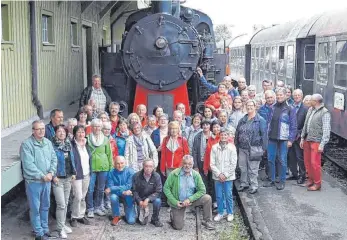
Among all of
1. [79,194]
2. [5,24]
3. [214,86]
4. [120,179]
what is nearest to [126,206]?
[120,179]

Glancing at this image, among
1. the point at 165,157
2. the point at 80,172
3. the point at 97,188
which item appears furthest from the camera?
the point at 165,157

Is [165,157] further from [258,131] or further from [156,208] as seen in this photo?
[258,131]

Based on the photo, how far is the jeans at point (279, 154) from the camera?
26.6ft

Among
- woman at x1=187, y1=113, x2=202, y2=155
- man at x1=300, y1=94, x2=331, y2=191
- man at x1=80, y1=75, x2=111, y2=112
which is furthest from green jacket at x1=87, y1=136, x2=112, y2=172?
man at x1=300, y1=94, x2=331, y2=191

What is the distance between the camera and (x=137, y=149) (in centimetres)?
695

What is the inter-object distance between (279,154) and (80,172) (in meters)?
3.42

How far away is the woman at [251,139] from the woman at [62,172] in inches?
108

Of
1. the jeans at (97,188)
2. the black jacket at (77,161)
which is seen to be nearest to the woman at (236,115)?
the jeans at (97,188)

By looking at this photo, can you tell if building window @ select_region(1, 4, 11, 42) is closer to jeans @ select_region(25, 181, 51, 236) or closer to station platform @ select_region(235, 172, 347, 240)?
jeans @ select_region(25, 181, 51, 236)

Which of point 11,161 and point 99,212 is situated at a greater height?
point 11,161

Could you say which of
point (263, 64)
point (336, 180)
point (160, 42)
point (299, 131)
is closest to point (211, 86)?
point (160, 42)

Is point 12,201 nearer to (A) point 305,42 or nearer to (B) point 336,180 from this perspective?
(B) point 336,180

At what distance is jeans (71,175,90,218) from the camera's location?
20.8 ft

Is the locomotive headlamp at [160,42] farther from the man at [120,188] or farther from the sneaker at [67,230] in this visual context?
the sneaker at [67,230]
